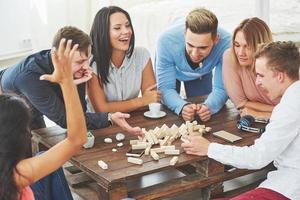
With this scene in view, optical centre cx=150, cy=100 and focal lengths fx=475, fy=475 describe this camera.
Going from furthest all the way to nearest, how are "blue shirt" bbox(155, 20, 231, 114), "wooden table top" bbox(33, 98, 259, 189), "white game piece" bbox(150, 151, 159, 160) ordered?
"blue shirt" bbox(155, 20, 231, 114)
"white game piece" bbox(150, 151, 159, 160)
"wooden table top" bbox(33, 98, 259, 189)

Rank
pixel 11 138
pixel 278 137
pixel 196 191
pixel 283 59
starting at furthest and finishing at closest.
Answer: pixel 196 191
pixel 283 59
pixel 278 137
pixel 11 138

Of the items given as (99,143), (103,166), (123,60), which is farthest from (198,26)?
(103,166)

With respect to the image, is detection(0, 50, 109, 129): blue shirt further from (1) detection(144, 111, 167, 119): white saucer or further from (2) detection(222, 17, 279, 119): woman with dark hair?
(2) detection(222, 17, 279, 119): woman with dark hair

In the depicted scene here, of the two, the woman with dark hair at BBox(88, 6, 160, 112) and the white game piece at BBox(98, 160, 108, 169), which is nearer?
the white game piece at BBox(98, 160, 108, 169)

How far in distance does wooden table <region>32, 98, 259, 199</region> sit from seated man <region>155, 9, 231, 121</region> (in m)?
0.13

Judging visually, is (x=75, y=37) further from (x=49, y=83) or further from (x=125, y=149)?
(x=125, y=149)

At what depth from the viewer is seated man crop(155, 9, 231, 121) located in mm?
2797

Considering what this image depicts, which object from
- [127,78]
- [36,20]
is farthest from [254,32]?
[36,20]

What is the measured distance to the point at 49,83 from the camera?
255cm

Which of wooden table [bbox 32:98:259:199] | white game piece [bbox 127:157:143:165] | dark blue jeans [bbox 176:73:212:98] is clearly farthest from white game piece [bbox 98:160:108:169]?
dark blue jeans [bbox 176:73:212:98]

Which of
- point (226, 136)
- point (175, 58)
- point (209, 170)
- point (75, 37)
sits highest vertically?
point (75, 37)

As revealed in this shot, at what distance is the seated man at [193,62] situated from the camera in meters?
2.80

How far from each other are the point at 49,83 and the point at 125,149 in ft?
1.94

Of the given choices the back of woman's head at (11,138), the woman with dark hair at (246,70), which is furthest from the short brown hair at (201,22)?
the back of woman's head at (11,138)
